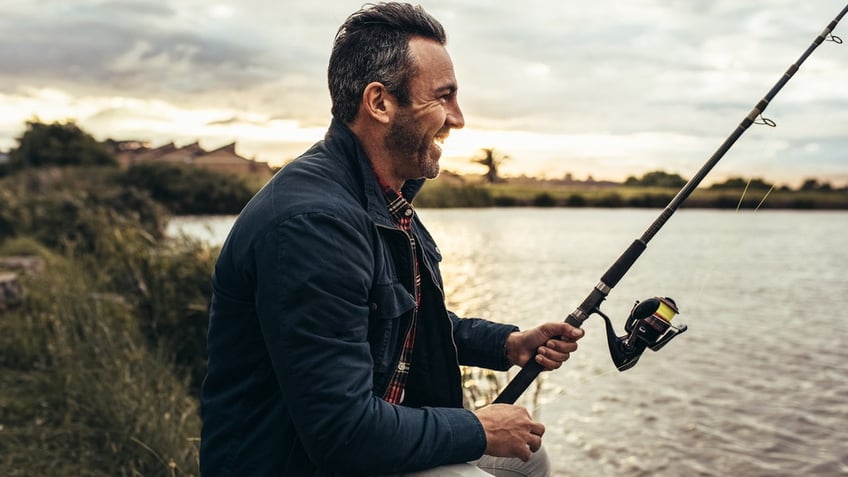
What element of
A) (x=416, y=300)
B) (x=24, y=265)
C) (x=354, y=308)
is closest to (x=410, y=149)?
(x=416, y=300)

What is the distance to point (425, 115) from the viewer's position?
2018mm

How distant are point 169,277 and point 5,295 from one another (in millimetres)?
1766

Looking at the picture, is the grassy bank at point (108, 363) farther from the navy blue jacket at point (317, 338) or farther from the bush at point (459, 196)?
the bush at point (459, 196)

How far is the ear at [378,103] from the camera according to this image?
1.97 meters

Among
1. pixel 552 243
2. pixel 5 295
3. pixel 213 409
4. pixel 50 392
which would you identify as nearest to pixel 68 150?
pixel 552 243

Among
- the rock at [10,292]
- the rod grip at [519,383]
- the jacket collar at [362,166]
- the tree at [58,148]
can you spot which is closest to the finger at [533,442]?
the rod grip at [519,383]

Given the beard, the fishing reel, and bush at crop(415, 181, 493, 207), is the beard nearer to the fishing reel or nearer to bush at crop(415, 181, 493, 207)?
the fishing reel

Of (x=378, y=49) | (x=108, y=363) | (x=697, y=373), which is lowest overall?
(x=697, y=373)

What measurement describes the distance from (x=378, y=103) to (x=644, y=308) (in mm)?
1033

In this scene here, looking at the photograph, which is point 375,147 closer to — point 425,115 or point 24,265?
point 425,115

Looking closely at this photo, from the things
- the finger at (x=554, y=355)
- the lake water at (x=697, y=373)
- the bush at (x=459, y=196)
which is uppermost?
the finger at (x=554, y=355)

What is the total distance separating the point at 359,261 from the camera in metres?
1.72

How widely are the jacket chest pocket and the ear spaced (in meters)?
0.46

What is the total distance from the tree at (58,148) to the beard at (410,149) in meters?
34.6
